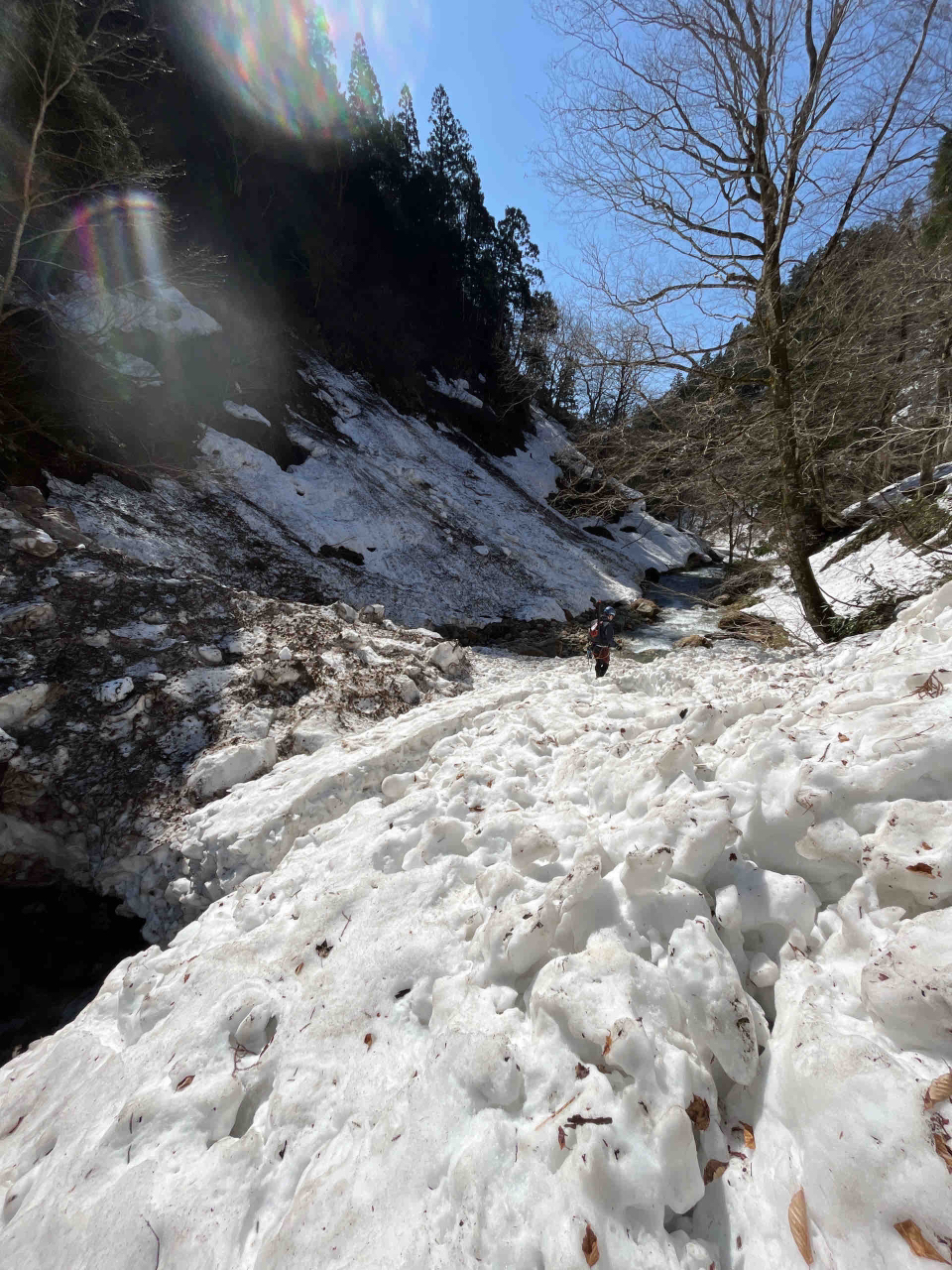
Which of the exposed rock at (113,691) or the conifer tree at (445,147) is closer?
the exposed rock at (113,691)

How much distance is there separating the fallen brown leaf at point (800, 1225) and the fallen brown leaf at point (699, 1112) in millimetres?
258

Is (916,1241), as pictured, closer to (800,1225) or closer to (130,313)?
(800,1225)

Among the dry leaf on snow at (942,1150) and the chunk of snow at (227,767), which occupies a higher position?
the chunk of snow at (227,767)

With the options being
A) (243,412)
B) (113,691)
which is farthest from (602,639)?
(243,412)

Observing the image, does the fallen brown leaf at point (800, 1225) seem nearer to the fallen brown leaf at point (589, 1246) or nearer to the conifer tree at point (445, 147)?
the fallen brown leaf at point (589, 1246)

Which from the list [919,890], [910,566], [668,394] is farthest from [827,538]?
[919,890]

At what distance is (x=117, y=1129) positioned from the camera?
2.20 metres

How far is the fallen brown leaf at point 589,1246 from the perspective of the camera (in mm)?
1392

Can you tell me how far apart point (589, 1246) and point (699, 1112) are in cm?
49

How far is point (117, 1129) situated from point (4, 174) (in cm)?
1435

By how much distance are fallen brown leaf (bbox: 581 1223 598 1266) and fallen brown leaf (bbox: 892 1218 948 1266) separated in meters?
0.77

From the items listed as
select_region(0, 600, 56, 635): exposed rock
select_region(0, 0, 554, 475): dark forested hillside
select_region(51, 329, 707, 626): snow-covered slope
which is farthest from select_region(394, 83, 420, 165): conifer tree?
select_region(0, 600, 56, 635): exposed rock

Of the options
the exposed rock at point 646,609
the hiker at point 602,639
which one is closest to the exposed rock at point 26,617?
the hiker at point 602,639

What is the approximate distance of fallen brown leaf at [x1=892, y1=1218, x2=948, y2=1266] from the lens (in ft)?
3.77
